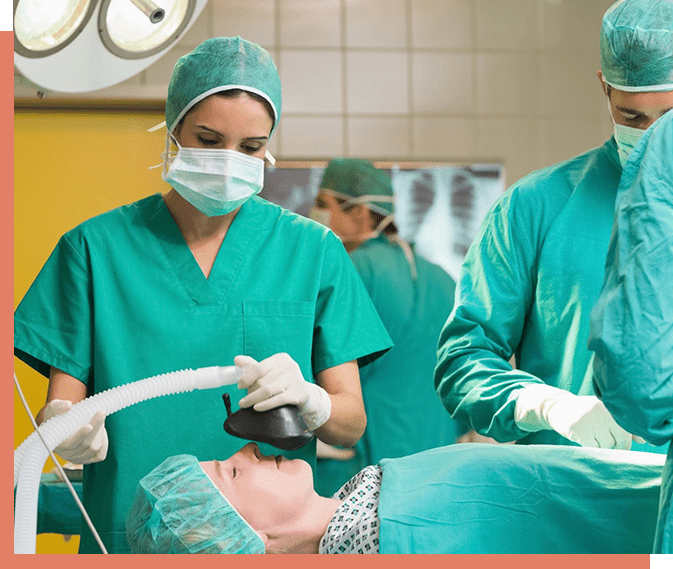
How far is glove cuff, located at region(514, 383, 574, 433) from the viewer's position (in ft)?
3.91

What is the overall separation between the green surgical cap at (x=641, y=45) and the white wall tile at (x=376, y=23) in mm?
1909

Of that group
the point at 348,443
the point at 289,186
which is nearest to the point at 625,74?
the point at 348,443

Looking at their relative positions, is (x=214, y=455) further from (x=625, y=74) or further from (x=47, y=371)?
(x=625, y=74)

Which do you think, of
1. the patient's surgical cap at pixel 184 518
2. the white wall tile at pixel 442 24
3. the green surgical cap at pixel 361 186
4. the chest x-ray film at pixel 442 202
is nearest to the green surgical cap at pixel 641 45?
the patient's surgical cap at pixel 184 518

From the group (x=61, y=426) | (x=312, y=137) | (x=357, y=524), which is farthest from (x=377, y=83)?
(x=61, y=426)

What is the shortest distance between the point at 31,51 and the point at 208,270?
47 centimetres

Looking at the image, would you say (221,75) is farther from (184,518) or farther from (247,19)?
(247,19)

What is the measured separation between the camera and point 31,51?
1.37 m

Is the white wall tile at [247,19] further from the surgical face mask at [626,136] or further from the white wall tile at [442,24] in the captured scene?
the surgical face mask at [626,136]

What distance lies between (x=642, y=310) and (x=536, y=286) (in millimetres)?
610

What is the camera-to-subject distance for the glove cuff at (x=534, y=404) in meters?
1.19

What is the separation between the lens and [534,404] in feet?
3.94

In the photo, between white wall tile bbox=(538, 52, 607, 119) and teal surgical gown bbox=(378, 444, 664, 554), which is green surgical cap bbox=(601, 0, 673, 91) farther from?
white wall tile bbox=(538, 52, 607, 119)

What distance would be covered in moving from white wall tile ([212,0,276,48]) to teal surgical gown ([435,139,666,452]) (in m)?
1.89
